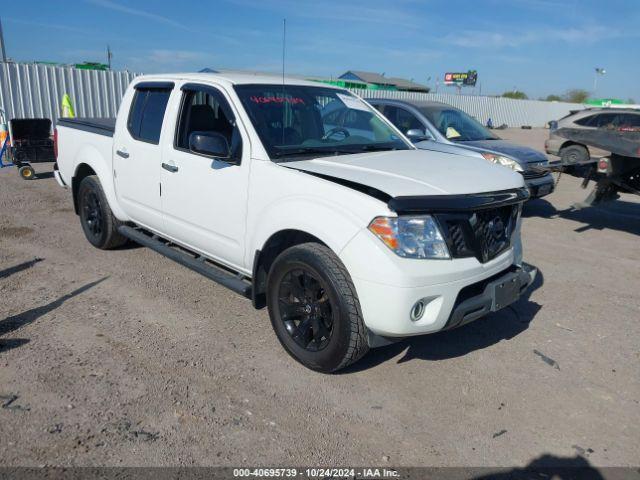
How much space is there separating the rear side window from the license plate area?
323cm

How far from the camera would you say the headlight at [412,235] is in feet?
9.82

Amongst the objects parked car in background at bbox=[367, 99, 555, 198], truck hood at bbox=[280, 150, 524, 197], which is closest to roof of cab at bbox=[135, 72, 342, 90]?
truck hood at bbox=[280, 150, 524, 197]

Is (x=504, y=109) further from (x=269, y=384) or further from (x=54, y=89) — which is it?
(x=269, y=384)

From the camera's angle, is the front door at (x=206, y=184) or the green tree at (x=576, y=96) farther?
the green tree at (x=576, y=96)

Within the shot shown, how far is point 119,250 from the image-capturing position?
6.09 metres

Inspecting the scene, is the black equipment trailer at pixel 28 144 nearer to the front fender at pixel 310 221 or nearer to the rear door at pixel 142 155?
the rear door at pixel 142 155

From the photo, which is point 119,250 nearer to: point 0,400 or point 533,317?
point 0,400

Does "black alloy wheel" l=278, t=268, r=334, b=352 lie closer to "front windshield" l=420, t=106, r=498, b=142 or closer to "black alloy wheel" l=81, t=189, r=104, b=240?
"black alloy wheel" l=81, t=189, r=104, b=240

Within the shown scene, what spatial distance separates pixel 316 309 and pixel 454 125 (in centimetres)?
671

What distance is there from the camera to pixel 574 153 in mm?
13383

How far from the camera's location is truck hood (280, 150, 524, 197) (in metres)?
3.22

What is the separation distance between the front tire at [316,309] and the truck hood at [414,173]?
1.78 feet

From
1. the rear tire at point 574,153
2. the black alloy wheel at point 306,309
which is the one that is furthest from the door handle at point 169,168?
the rear tire at point 574,153

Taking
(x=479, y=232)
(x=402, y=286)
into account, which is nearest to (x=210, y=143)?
(x=402, y=286)
